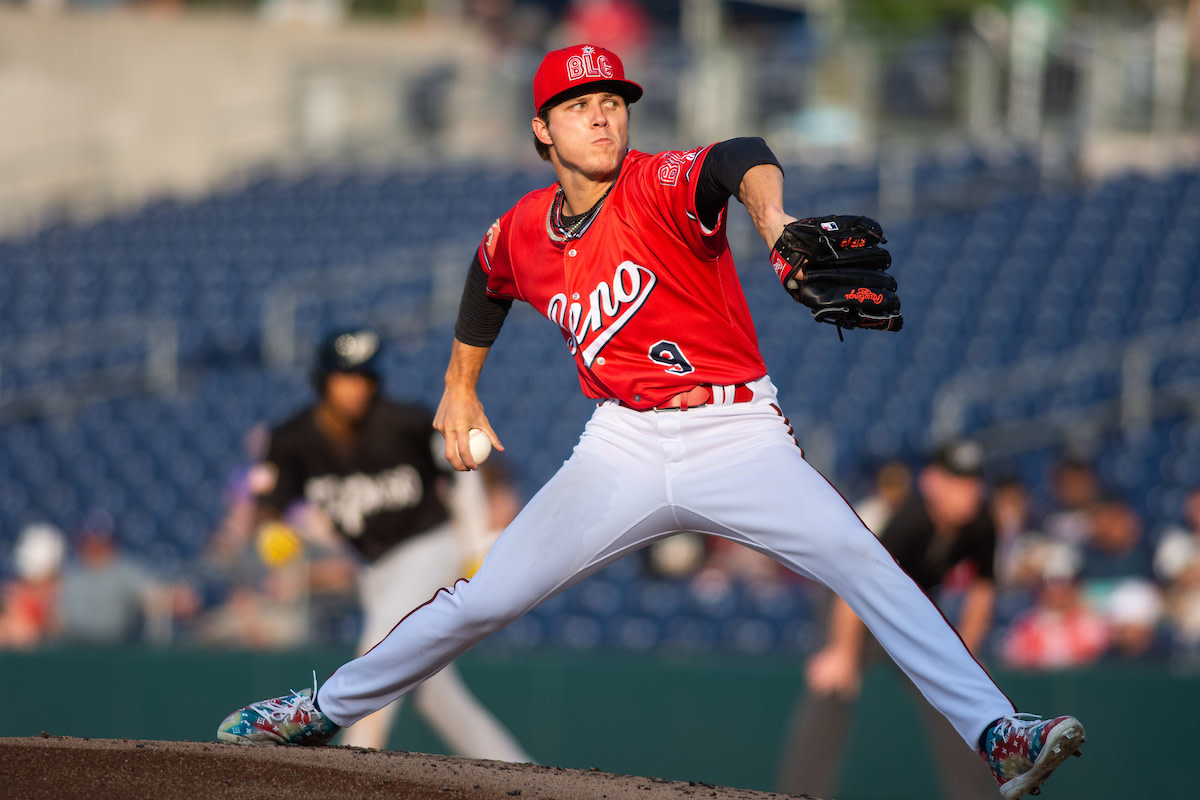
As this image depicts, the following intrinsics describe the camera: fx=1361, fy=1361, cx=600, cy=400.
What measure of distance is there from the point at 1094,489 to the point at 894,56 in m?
7.59

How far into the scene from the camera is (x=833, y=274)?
2.55m

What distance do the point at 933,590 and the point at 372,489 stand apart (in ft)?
7.34

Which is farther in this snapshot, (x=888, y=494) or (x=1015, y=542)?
(x=1015, y=542)

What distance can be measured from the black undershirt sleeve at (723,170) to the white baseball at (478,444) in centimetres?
86

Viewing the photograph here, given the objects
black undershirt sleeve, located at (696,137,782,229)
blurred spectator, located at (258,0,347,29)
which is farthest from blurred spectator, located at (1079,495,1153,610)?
blurred spectator, located at (258,0,347,29)

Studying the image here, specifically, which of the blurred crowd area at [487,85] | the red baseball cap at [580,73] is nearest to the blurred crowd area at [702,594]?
the red baseball cap at [580,73]

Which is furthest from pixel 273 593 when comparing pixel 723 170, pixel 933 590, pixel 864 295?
pixel 864 295

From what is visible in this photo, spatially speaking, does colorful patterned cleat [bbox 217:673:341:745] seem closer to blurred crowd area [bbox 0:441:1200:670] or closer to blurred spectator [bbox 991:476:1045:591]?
blurred crowd area [bbox 0:441:1200:670]

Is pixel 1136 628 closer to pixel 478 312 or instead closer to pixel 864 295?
pixel 478 312

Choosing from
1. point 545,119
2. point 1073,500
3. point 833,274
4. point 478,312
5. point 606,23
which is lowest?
point 1073,500

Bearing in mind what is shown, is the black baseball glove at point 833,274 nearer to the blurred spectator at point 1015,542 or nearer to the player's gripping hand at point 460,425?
the player's gripping hand at point 460,425

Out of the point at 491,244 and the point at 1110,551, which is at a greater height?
the point at 491,244

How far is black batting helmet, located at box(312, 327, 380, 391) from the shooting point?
4988mm

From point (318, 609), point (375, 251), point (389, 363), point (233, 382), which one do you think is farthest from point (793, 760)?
point (375, 251)
